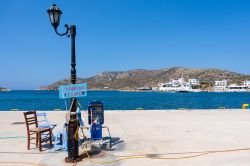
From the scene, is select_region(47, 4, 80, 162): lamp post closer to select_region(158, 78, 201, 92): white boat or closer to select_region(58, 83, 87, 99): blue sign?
select_region(58, 83, 87, 99): blue sign

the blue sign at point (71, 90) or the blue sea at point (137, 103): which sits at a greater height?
the blue sign at point (71, 90)

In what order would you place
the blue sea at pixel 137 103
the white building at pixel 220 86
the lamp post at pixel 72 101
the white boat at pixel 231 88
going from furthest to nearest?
1. the white building at pixel 220 86
2. the white boat at pixel 231 88
3. the blue sea at pixel 137 103
4. the lamp post at pixel 72 101

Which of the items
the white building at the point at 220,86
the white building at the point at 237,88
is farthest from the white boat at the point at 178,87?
the white building at the point at 237,88

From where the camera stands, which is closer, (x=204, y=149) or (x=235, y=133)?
(x=204, y=149)

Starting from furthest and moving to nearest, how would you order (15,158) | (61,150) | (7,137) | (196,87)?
(196,87)
(7,137)
(61,150)
(15,158)

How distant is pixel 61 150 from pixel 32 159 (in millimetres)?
1109

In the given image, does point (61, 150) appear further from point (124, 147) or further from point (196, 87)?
point (196, 87)

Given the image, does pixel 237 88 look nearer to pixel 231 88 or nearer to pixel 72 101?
pixel 231 88

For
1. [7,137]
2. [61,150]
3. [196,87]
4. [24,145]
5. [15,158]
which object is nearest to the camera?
[15,158]

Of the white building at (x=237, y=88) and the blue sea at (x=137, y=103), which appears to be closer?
the blue sea at (x=137, y=103)

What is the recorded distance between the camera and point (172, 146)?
27.3ft

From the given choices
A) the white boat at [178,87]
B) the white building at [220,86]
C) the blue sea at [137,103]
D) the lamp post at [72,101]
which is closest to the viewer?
the lamp post at [72,101]

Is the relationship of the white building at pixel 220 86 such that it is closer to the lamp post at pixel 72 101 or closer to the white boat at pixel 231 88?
the white boat at pixel 231 88

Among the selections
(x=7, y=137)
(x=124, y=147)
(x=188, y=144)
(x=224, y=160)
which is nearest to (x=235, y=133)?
(x=188, y=144)
